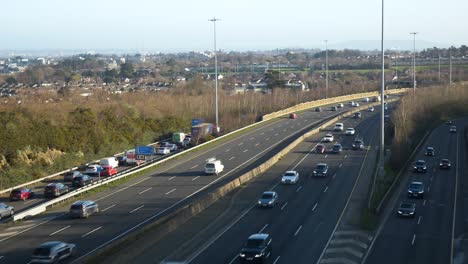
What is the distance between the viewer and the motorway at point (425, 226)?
2025 cm

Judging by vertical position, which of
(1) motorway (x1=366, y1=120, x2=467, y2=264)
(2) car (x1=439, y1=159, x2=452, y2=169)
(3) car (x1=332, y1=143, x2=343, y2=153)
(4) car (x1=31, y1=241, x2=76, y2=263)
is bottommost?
(1) motorway (x1=366, y1=120, x2=467, y2=264)

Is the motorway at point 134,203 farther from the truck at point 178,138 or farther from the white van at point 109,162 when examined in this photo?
the truck at point 178,138

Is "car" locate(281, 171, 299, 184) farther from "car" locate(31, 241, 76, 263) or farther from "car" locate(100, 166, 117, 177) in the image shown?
"car" locate(31, 241, 76, 263)

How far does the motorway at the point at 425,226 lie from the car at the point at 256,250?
10.7 feet

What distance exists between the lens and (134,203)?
92.6 feet

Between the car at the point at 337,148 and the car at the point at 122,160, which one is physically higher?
the car at the point at 337,148

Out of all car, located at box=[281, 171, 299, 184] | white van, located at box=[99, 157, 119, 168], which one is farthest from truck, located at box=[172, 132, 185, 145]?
car, located at box=[281, 171, 299, 184]

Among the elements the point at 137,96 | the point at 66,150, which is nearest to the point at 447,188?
the point at 66,150

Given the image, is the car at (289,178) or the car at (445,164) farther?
the car at (445,164)

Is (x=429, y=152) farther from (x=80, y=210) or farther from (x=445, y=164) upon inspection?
(x=80, y=210)

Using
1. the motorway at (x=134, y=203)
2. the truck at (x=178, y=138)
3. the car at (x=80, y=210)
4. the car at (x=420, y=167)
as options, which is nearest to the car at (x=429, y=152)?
the car at (x=420, y=167)

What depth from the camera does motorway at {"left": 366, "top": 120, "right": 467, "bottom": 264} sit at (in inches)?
797

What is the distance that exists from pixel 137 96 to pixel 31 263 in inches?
2188

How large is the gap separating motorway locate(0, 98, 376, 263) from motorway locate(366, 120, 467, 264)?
8862mm
